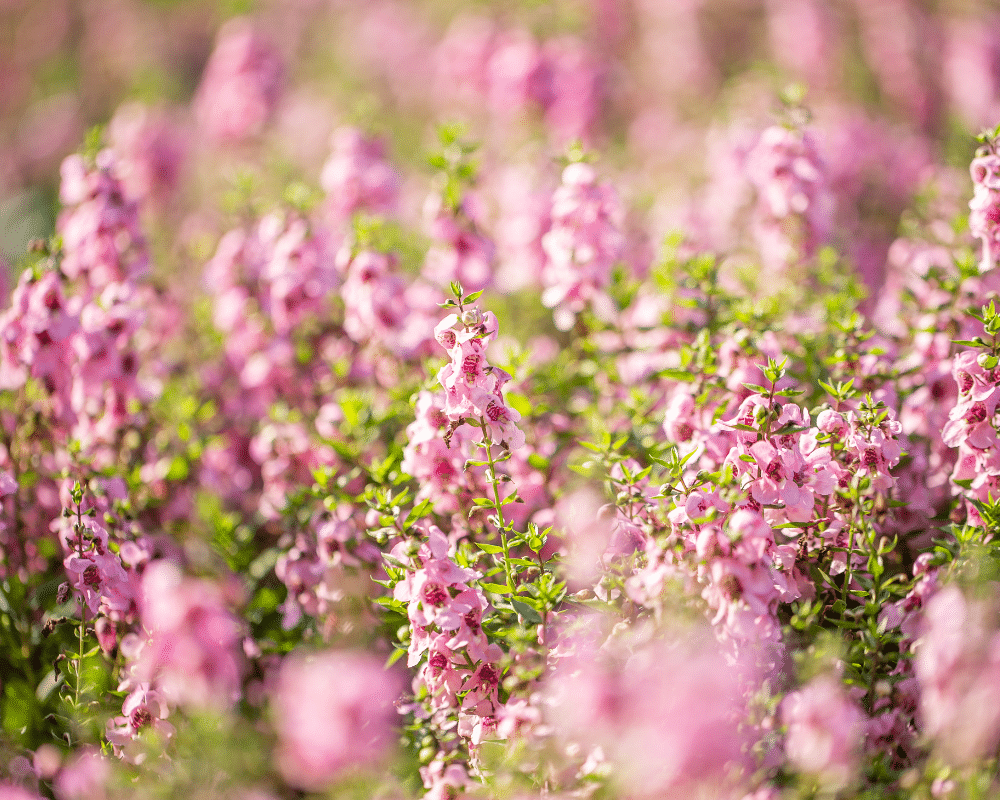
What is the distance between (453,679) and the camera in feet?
7.25

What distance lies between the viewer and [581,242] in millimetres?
3156

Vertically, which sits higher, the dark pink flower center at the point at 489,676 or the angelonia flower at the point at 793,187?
the angelonia flower at the point at 793,187

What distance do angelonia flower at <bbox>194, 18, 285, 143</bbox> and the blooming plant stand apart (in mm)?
1686

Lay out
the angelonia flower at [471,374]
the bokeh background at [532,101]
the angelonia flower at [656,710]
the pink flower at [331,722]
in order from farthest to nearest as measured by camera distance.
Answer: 1. the bokeh background at [532,101]
2. the angelonia flower at [471,374]
3. the pink flower at [331,722]
4. the angelonia flower at [656,710]

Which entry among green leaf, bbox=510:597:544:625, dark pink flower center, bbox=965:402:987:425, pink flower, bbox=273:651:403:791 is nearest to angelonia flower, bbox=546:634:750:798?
green leaf, bbox=510:597:544:625

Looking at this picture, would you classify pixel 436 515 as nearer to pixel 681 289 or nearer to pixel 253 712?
pixel 253 712

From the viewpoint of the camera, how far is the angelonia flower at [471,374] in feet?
6.89

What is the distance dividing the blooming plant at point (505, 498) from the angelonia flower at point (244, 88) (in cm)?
169

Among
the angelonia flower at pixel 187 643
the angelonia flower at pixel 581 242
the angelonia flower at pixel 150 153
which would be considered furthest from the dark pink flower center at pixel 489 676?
the angelonia flower at pixel 150 153

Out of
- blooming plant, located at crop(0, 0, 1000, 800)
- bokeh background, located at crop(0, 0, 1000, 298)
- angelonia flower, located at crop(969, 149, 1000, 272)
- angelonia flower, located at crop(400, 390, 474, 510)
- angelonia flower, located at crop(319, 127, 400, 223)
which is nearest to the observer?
blooming plant, located at crop(0, 0, 1000, 800)

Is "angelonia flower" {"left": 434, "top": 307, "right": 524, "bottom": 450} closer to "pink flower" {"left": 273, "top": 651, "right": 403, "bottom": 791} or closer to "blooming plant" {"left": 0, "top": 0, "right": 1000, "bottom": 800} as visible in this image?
"blooming plant" {"left": 0, "top": 0, "right": 1000, "bottom": 800}

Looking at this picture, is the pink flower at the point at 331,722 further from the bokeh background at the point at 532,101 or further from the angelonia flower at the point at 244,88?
the angelonia flower at the point at 244,88

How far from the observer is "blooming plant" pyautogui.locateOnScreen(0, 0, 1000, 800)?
6.45ft

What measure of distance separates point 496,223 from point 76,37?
962 cm
